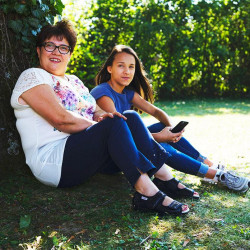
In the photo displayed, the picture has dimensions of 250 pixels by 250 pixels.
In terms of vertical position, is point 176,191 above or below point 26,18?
below

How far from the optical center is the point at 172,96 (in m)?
12.5

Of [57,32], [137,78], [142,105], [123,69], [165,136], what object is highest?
[57,32]

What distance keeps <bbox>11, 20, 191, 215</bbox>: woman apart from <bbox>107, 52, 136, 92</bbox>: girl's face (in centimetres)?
93

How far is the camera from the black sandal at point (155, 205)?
2.76 m

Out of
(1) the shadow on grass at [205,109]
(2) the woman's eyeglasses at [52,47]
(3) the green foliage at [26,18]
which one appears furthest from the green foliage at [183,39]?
(2) the woman's eyeglasses at [52,47]

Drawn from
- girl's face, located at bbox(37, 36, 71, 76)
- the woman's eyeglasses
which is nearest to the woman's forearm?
girl's face, located at bbox(37, 36, 71, 76)

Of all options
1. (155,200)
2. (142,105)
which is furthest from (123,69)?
(155,200)

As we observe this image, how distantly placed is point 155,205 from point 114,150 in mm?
518

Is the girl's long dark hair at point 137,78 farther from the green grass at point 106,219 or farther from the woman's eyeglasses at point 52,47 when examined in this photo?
the green grass at point 106,219

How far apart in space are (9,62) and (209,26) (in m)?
10.0

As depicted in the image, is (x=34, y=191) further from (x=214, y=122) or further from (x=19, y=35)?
(x=214, y=122)

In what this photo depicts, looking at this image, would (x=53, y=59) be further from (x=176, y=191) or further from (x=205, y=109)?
(x=205, y=109)

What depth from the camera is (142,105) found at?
13.3 ft

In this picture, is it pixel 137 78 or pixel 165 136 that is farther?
pixel 137 78
